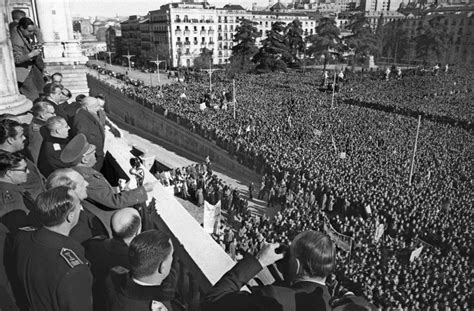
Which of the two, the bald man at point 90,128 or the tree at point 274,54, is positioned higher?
the bald man at point 90,128

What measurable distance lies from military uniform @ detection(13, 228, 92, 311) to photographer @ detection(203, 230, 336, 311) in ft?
2.35

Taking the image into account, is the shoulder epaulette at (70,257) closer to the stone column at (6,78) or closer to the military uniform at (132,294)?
the military uniform at (132,294)

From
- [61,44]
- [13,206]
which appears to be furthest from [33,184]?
[61,44]

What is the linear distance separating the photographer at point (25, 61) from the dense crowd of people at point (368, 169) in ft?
21.4

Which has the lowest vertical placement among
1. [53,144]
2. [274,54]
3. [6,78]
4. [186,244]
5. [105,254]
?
[274,54]

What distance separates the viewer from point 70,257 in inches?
89.6

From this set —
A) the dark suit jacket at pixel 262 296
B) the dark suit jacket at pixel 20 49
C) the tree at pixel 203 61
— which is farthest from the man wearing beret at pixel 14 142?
the tree at pixel 203 61

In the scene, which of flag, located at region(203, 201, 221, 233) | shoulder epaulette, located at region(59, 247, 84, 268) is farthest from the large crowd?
flag, located at region(203, 201, 221, 233)

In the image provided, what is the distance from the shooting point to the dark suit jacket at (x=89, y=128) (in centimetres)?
448

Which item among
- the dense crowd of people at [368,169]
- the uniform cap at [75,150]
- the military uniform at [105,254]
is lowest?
the dense crowd of people at [368,169]

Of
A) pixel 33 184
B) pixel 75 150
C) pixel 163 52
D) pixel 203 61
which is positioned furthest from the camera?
pixel 163 52

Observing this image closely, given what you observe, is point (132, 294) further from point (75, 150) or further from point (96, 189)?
point (75, 150)

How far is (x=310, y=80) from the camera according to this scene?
4556 centimetres

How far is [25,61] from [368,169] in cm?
1209
